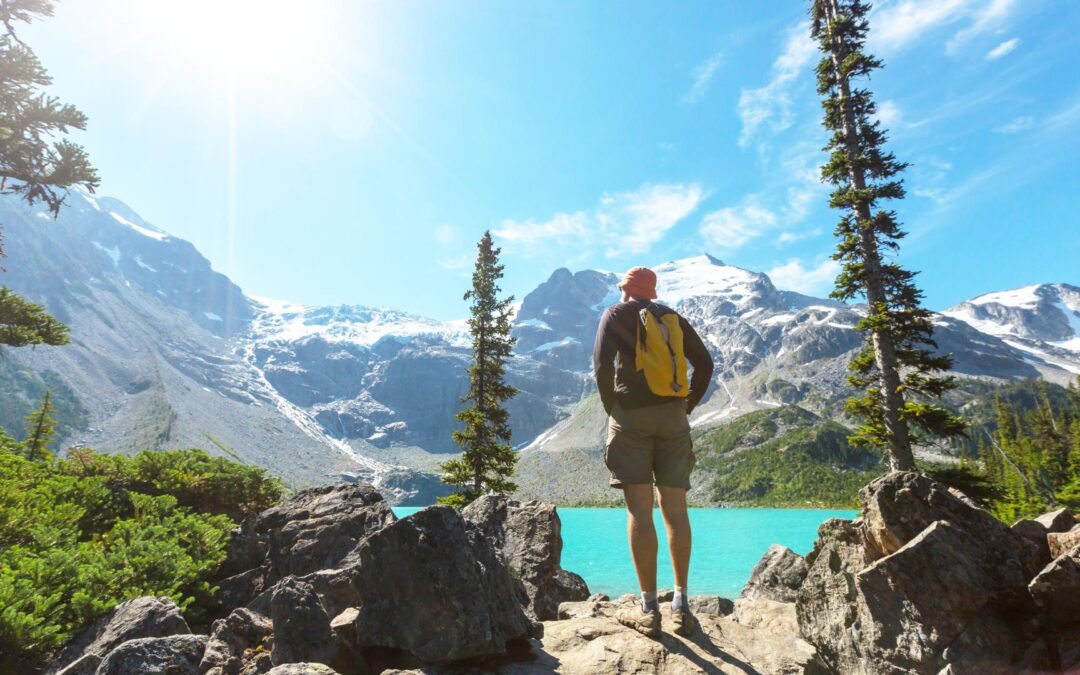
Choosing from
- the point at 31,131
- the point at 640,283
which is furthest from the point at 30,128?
the point at 640,283

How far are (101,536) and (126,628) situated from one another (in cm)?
437

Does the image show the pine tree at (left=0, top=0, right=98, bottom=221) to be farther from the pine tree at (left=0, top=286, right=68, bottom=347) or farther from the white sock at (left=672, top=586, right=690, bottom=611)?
the white sock at (left=672, top=586, right=690, bottom=611)

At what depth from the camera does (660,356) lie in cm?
555

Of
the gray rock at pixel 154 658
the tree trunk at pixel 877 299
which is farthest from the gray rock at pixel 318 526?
the tree trunk at pixel 877 299

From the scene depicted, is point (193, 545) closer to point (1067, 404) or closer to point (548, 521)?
point (548, 521)

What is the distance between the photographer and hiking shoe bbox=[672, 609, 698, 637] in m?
5.46

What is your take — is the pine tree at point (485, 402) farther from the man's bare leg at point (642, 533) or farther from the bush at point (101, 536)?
the man's bare leg at point (642, 533)

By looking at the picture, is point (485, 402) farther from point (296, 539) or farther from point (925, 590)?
point (925, 590)

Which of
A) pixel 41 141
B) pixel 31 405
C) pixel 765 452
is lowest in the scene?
pixel 765 452

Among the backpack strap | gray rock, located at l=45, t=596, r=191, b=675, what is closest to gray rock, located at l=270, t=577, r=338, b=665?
gray rock, located at l=45, t=596, r=191, b=675

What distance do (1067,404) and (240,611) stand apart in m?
284

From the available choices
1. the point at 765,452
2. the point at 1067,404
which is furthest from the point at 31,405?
the point at 1067,404

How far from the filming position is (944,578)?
14.8 ft

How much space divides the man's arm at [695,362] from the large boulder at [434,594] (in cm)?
290
